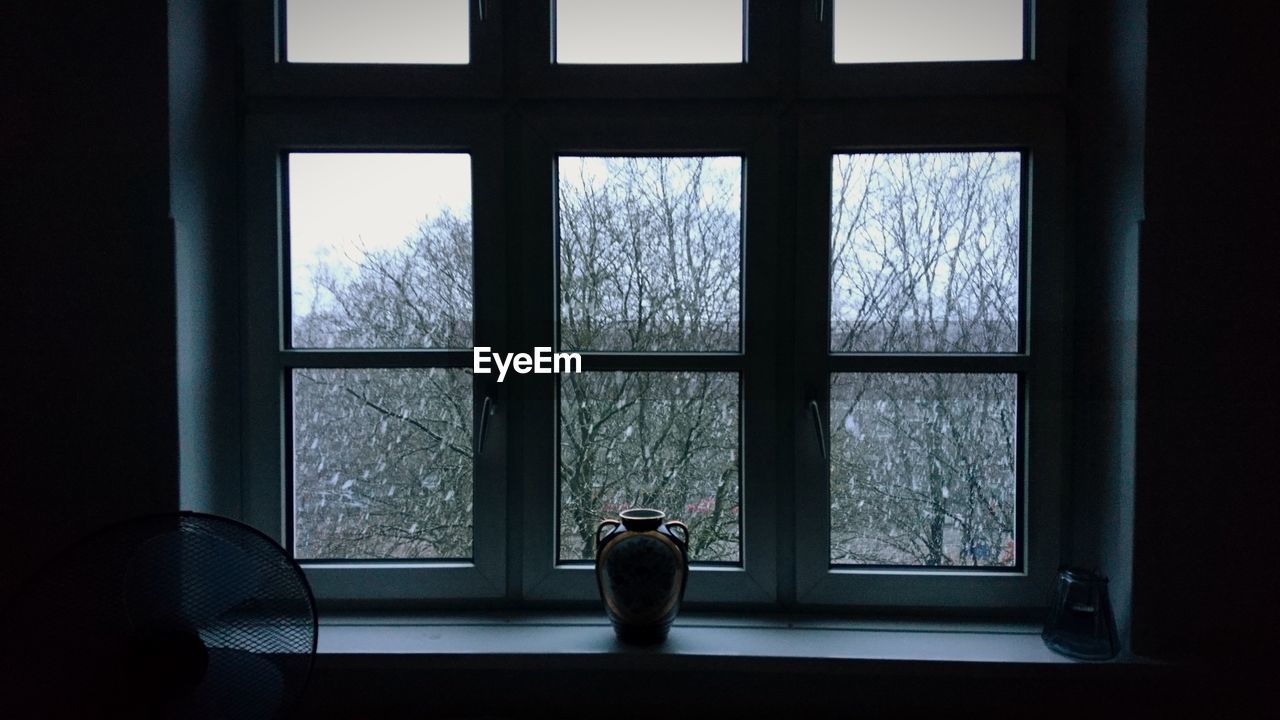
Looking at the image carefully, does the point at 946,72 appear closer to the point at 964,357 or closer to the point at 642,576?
the point at 964,357

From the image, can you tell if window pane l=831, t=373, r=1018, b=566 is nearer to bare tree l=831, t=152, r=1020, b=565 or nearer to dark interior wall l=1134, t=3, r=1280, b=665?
bare tree l=831, t=152, r=1020, b=565

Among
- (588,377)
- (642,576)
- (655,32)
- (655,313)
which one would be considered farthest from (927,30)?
(642,576)

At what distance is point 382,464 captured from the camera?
1407mm

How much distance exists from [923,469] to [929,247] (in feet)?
1.36

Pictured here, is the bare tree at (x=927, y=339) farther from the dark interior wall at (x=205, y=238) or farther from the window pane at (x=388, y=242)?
the dark interior wall at (x=205, y=238)

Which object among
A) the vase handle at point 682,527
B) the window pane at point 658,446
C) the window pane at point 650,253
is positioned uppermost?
the window pane at point 650,253

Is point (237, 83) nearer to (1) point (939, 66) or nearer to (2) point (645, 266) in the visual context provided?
(2) point (645, 266)

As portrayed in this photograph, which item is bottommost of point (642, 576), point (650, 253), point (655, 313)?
point (642, 576)

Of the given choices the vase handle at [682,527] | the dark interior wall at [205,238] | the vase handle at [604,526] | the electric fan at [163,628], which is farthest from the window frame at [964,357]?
the dark interior wall at [205,238]

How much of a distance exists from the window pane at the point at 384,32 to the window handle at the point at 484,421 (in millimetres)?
643

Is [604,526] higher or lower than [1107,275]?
lower

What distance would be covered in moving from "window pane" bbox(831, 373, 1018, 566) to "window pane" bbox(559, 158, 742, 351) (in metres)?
0.29

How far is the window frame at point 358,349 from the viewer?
54.0 inches

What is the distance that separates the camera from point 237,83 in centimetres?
138
